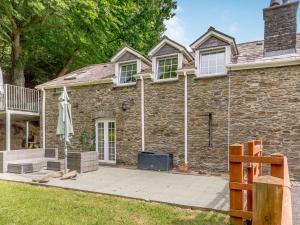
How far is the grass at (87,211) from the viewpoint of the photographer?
Answer: 4.85 m

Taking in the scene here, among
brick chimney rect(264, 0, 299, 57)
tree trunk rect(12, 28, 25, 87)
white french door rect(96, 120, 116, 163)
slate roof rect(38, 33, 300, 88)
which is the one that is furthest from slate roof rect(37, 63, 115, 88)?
brick chimney rect(264, 0, 299, 57)

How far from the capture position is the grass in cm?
485

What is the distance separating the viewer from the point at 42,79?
22.9m

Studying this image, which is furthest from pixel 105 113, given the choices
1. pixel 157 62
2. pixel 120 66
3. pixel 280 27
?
pixel 280 27

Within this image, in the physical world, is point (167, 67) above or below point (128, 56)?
below

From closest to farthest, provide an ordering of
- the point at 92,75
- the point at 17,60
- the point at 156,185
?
1. the point at 156,185
2. the point at 92,75
3. the point at 17,60

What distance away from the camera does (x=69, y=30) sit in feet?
60.5

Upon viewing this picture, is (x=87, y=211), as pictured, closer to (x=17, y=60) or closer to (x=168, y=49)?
(x=168, y=49)

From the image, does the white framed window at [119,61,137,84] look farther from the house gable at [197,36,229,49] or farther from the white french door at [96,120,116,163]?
the house gable at [197,36,229,49]

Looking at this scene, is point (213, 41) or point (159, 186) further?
point (213, 41)

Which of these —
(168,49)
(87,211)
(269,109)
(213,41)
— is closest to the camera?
(87,211)

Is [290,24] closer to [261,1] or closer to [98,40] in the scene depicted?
[261,1]

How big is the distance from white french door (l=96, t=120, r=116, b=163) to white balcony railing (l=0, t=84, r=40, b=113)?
473 centimetres

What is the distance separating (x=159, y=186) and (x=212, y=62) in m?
5.65
